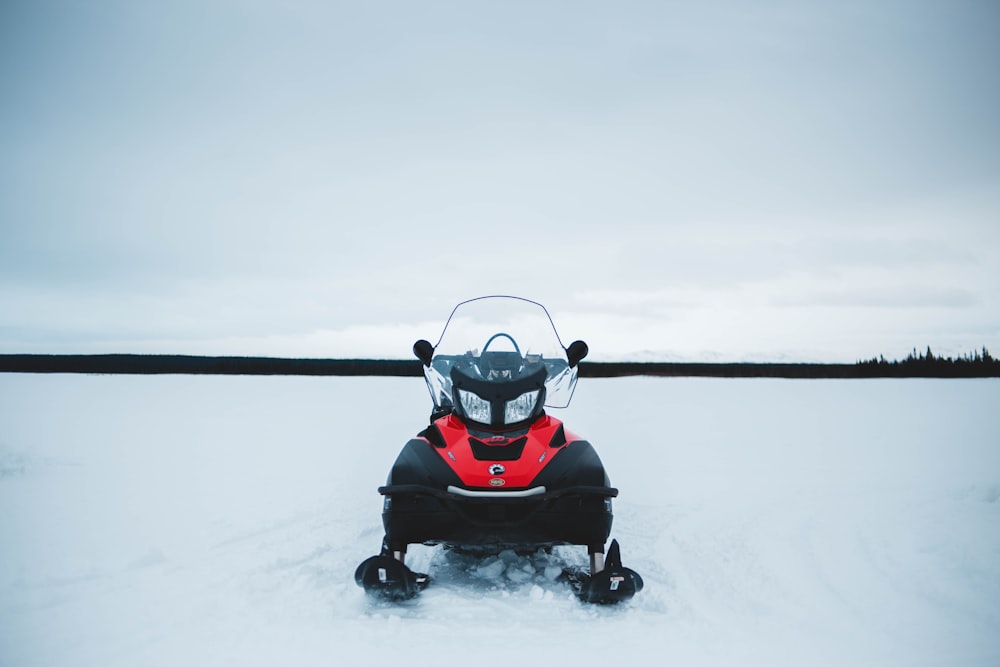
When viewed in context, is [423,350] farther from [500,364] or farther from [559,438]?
[559,438]

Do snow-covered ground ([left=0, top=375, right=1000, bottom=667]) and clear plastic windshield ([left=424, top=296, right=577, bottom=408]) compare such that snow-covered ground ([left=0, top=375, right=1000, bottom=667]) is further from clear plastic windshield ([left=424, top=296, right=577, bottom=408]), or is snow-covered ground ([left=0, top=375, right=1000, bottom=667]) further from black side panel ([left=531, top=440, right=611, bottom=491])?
clear plastic windshield ([left=424, top=296, right=577, bottom=408])

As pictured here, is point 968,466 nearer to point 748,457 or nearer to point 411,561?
point 748,457

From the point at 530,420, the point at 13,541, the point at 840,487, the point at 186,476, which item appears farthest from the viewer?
the point at 186,476

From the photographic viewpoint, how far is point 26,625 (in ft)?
10.1

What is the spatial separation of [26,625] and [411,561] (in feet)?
6.68

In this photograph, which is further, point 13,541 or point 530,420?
point 13,541

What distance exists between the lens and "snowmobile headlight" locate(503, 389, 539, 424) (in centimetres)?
359

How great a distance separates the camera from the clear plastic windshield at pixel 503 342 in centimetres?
395

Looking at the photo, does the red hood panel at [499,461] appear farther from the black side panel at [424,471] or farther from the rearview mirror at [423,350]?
the rearview mirror at [423,350]

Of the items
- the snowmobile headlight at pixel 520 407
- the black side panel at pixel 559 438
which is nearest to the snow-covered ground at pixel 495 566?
the black side panel at pixel 559 438

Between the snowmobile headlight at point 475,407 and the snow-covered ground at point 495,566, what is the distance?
0.97 meters

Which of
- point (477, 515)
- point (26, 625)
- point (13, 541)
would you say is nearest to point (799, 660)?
point (477, 515)

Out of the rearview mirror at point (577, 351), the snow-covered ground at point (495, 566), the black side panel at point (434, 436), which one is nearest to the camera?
the snow-covered ground at point (495, 566)

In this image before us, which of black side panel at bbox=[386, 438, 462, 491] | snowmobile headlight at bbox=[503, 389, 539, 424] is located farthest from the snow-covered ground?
snowmobile headlight at bbox=[503, 389, 539, 424]
